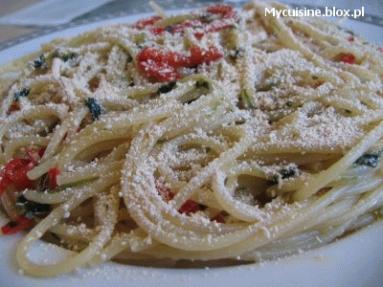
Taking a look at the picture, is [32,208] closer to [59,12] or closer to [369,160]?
[369,160]

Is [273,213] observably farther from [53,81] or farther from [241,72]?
[53,81]

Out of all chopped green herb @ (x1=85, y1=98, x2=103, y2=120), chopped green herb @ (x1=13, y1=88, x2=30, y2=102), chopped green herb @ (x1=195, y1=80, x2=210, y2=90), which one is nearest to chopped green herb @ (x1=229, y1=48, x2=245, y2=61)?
chopped green herb @ (x1=195, y1=80, x2=210, y2=90)

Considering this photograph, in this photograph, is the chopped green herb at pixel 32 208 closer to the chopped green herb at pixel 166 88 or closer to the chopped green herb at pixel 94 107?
the chopped green herb at pixel 94 107

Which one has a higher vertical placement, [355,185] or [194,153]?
[194,153]

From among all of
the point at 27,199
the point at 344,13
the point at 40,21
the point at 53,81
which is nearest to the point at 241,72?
the point at 53,81

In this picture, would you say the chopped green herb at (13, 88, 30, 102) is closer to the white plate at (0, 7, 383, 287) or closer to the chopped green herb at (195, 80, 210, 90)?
the chopped green herb at (195, 80, 210, 90)

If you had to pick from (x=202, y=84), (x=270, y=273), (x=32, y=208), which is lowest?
(x=270, y=273)

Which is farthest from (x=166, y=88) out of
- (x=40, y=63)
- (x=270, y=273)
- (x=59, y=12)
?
(x=59, y=12)
